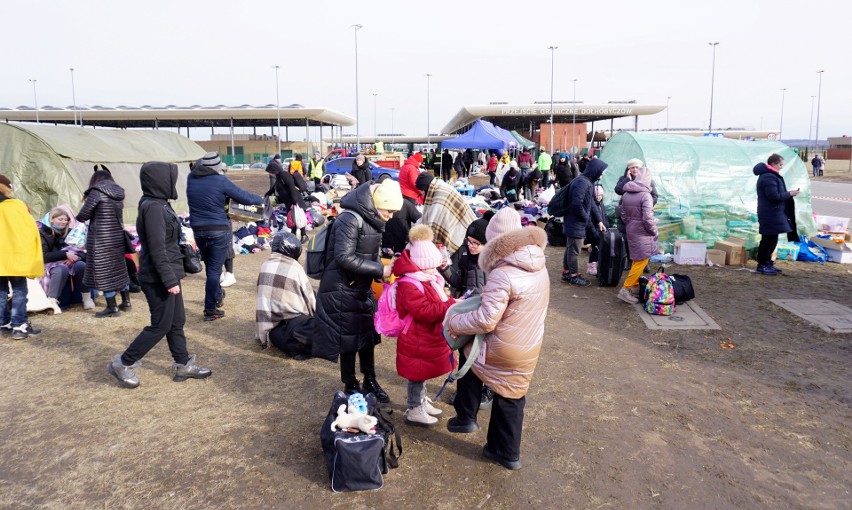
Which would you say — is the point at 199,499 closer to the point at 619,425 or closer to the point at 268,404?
the point at 268,404

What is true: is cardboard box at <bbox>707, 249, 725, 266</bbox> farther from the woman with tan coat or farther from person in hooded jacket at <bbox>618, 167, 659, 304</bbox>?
the woman with tan coat

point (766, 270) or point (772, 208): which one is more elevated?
point (772, 208)

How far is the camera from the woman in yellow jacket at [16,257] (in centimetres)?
610

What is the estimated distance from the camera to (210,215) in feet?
22.3

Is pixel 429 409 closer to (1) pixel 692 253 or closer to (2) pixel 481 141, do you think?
(1) pixel 692 253

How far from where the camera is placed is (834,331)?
6301 mm

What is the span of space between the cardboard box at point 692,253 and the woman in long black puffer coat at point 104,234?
876 cm

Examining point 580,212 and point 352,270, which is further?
point 580,212

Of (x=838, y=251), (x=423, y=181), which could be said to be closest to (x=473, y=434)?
(x=423, y=181)

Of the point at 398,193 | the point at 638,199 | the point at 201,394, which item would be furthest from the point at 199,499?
the point at 638,199

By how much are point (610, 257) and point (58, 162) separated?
11191 mm

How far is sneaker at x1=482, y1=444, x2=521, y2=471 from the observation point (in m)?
3.67

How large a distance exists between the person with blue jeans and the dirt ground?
60cm

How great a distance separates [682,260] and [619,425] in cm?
661
